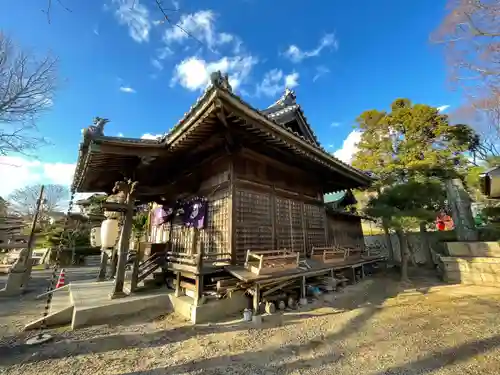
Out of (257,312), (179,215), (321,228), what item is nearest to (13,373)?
(257,312)

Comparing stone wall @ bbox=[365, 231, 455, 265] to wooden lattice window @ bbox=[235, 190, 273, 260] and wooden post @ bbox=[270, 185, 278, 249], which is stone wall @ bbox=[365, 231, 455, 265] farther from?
wooden lattice window @ bbox=[235, 190, 273, 260]

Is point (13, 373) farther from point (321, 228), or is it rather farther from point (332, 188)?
point (332, 188)

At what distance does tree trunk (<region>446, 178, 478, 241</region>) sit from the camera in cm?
1293

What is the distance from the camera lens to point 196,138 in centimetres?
682

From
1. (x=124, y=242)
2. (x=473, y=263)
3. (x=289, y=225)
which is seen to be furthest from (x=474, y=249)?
(x=124, y=242)

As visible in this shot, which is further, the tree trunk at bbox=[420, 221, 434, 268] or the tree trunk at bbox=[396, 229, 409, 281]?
the tree trunk at bbox=[420, 221, 434, 268]

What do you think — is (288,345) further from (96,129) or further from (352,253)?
(352,253)

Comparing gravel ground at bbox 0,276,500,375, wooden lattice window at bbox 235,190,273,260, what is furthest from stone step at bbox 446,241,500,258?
wooden lattice window at bbox 235,190,273,260

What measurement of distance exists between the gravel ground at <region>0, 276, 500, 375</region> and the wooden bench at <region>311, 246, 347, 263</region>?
2368mm

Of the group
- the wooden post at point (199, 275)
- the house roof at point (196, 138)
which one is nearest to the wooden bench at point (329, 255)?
the house roof at point (196, 138)

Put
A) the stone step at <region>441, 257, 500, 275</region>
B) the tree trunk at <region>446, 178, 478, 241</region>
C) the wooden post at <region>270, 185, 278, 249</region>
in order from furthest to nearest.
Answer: the tree trunk at <region>446, 178, 478, 241</region>, the stone step at <region>441, 257, 500, 275</region>, the wooden post at <region>270, 185, 278, 249</region>

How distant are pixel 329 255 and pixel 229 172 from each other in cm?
522

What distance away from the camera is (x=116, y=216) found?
26.4ft

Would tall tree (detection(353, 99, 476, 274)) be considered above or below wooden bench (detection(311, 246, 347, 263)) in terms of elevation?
above
